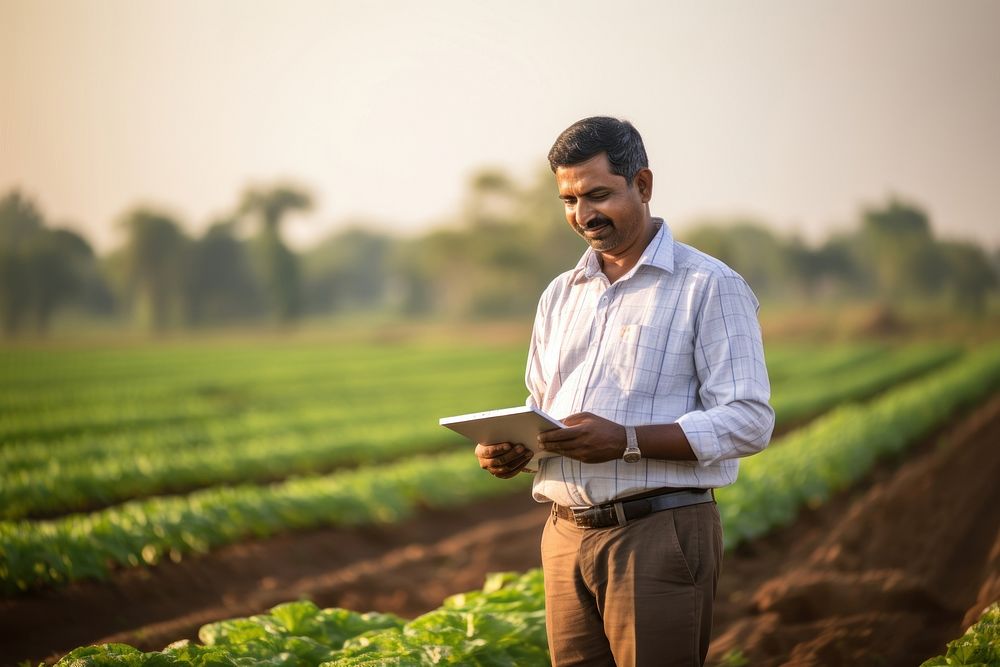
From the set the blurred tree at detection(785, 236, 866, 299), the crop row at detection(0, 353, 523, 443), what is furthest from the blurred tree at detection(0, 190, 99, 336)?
the blurred tree at detection(785, 236, 866, 299)

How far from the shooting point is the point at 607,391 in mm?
2373

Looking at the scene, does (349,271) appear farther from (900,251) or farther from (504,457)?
(504,457)

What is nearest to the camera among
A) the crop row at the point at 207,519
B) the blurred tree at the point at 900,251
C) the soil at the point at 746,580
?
the soil at the point at 746,580

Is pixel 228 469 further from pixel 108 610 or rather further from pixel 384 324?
pixel 384 324

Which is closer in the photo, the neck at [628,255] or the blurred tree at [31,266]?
the neck at [628,255]

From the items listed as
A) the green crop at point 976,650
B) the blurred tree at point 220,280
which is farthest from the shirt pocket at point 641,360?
the blurred tree at point 220,280

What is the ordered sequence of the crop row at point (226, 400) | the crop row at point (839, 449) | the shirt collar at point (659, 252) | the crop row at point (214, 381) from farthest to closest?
the crop row at point (214, 381), the crop row at point (226, 400), the crop row at point (839, 449), the shirt collar at point (659, 252)

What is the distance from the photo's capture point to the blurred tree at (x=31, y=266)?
50.9ft

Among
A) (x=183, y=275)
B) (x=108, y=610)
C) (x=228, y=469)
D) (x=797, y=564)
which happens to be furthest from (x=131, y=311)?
(x=797, y=564)

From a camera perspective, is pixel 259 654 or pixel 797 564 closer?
pixel 259 654

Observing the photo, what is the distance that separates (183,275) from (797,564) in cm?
1790

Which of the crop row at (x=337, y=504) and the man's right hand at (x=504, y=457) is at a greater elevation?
the man's right hand at (x=504, y=457)

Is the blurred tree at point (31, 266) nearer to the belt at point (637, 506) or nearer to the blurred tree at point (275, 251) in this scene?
the blurred tree at point (275, 251)

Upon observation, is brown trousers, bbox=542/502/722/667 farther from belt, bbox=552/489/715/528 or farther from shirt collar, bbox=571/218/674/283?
shirt collar, bbox=571/218/674/283
